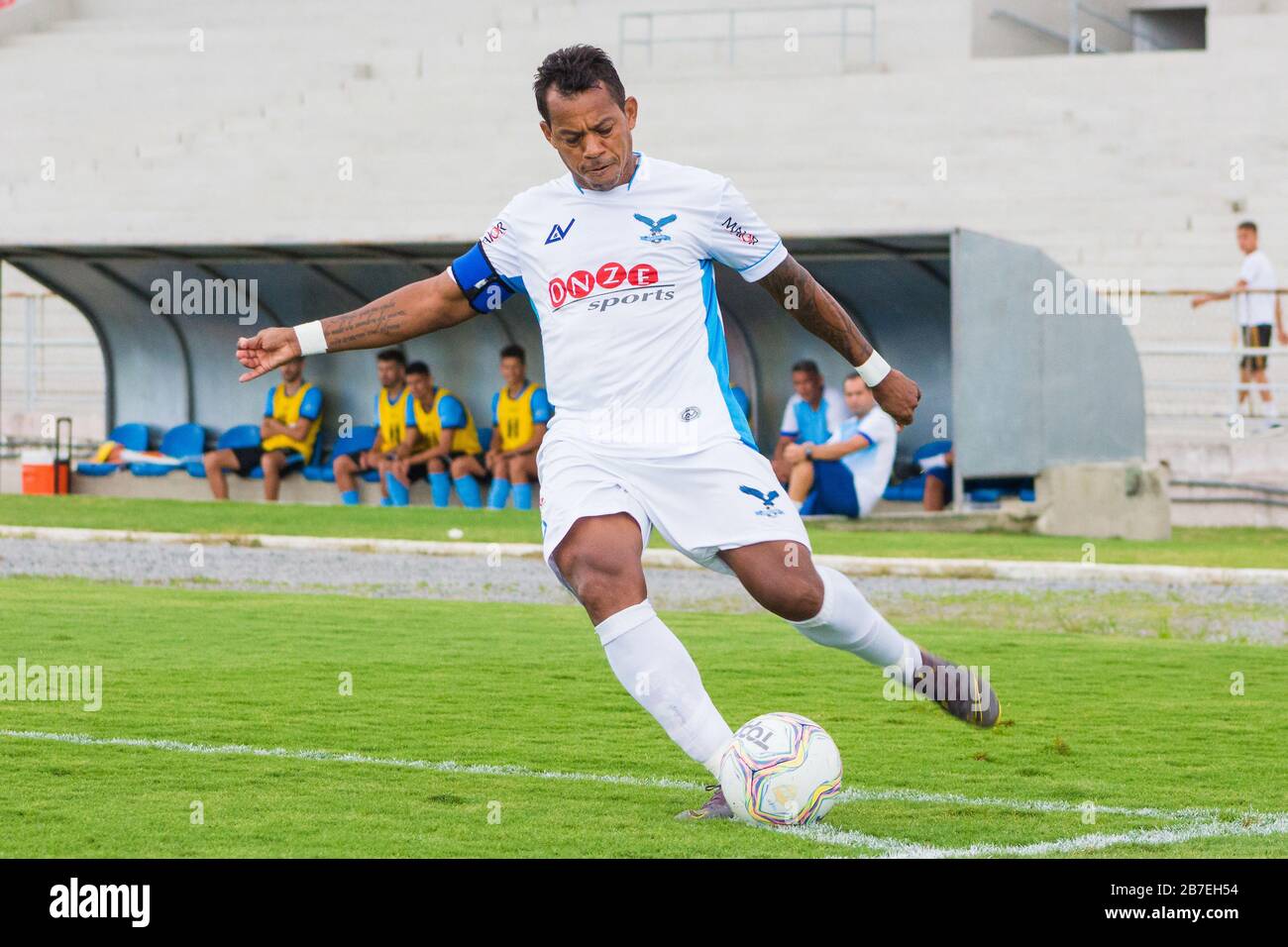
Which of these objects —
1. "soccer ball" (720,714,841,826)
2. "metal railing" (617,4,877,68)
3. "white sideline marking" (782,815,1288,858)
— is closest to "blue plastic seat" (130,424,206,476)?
"metal railing" (617,4,877,68)

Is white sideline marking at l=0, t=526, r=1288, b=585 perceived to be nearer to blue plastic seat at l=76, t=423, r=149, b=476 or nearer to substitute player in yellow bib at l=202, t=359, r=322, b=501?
substitute player in yellow bib at l=202, t=359, r=322, b=501

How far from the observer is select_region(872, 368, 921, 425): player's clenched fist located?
557 centimetres

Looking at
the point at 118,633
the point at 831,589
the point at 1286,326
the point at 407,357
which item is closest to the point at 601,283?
the point at 831,589

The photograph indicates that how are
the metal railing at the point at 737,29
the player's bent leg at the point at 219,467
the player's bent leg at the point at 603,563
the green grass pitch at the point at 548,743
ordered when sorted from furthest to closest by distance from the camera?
the metal railing at the point at 737,29, the player's bent leg at the point at 219,467, the player's bent leg at the point at 603,563, the green grass pitch at the point at 548,743

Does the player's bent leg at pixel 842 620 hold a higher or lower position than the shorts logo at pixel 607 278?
lower

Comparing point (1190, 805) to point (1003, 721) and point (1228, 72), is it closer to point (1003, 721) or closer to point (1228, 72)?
point (1003, 721)

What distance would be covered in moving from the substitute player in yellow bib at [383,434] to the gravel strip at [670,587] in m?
4.45

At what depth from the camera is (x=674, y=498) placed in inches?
202

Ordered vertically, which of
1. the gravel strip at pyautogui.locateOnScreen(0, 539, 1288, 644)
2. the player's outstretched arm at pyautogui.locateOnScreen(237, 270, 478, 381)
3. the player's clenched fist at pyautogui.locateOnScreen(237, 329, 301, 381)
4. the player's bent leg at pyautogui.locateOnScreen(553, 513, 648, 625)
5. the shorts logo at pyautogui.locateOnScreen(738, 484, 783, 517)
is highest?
the player's outstretched arm at pyautogui.locateOnScreen(237, 270, 478, 381)

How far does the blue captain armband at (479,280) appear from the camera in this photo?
5.43 metres

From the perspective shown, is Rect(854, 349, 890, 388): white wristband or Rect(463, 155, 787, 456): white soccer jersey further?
Rect(854, 349, 890, 388): white wristband

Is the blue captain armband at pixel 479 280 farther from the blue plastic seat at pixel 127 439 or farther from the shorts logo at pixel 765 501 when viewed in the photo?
the blue plastic seat at pixel 127 439

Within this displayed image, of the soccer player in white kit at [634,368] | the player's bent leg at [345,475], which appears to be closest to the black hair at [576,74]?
the soccer player in white kit at [634,368]
